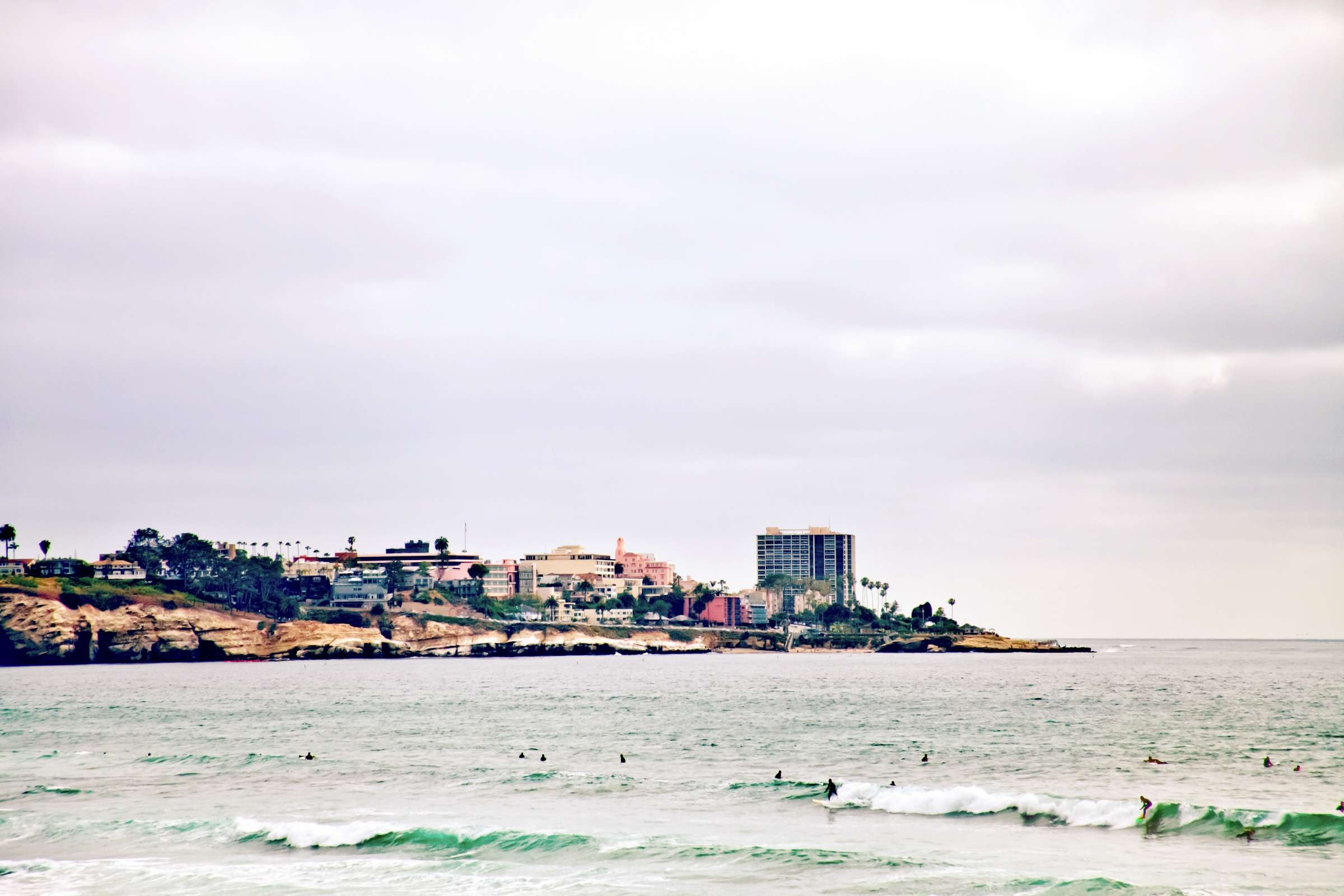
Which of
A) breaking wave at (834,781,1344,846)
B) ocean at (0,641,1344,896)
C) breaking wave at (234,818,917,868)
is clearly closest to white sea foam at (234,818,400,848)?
breaking wave at (234,818,917,868)

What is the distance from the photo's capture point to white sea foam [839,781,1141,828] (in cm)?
4116

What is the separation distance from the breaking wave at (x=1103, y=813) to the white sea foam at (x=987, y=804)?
0.02m

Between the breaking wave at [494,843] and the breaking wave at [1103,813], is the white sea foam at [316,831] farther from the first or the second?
the breaking wave at [1103,813]

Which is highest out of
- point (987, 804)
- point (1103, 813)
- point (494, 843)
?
point (1103, 813)

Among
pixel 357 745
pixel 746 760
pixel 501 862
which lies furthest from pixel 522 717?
pixel 501 862

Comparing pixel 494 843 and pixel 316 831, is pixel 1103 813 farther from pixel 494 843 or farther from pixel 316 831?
pixel 316 831

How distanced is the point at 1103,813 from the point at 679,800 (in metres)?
15.4

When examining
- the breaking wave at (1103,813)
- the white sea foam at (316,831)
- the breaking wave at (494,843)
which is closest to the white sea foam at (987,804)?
the breaking wave at (1103,813)

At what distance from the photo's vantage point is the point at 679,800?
47.2 metres

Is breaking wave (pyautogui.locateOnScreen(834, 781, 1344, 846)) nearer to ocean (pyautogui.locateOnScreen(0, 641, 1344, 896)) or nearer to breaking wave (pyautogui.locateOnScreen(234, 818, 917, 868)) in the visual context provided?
ocean (pyautogui.locateOnScreen(0, 641, 1344, 896))

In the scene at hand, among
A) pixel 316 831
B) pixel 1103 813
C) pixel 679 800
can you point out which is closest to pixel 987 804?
pixel 1103 813

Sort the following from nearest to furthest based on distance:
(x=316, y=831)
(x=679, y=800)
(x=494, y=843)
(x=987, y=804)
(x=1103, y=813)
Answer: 1. (x=494, y=843)
2. (x=316, y=831)
3. (x=1103, y=813)
4. (x=987, y=804)
5. (x=679, y=800)

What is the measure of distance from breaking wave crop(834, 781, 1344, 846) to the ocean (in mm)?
127

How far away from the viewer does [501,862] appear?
1446 inches
